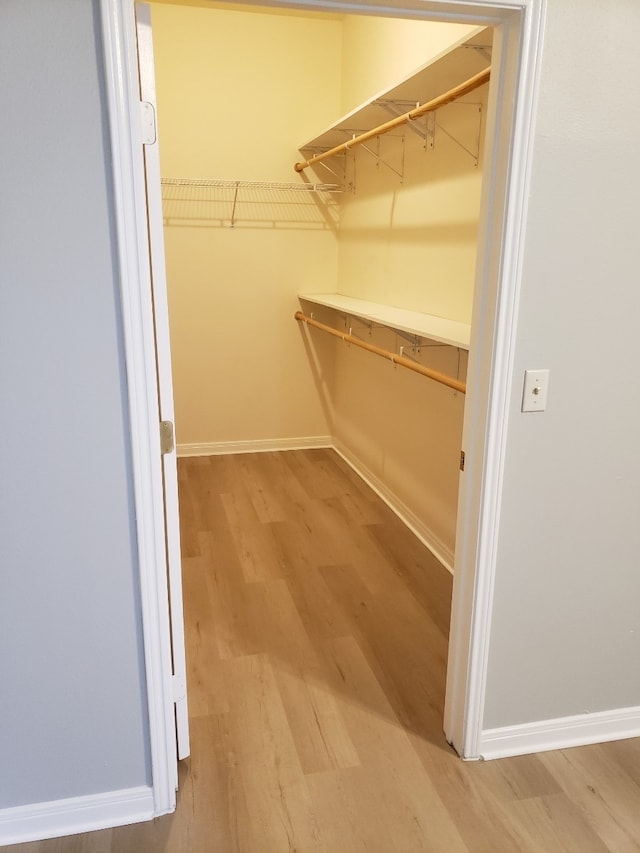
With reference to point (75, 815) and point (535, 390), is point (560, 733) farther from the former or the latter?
point (75, 815)

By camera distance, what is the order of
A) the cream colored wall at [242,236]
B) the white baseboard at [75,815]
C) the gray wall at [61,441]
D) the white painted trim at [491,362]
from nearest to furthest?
the gray wall at [61,441]
the white painted trim at [491,362]
the white baseboard at [75,815]
the cream colored wall at [242,236]

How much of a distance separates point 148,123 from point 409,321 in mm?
1682

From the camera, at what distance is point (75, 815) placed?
1690mm

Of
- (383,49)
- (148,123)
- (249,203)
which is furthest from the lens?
(249,203)

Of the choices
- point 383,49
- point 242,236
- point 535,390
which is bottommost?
point 535,390

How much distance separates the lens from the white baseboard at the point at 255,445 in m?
4.55

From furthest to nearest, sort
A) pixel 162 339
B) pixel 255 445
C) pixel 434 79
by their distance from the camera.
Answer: pixel 255 445 < pixel 434 79 < pixel 162 339

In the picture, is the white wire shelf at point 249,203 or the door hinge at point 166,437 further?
the white wire shelf at point 249,203

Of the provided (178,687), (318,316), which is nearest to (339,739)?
(178,687)

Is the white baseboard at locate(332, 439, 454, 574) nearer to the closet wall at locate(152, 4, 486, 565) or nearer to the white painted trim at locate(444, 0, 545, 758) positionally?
the closet wall at locate(152, 4, 486, 565)

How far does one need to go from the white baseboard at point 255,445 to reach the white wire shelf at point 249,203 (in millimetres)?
1452

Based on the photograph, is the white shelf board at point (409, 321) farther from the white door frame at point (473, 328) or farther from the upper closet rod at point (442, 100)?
the upper closet rod at point (442, 100)

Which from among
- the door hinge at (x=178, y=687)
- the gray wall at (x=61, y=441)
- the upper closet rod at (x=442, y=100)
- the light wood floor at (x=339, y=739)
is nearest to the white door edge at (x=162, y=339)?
the door hinge at (x=178, y=687)

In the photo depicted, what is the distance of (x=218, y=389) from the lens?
4504mm
